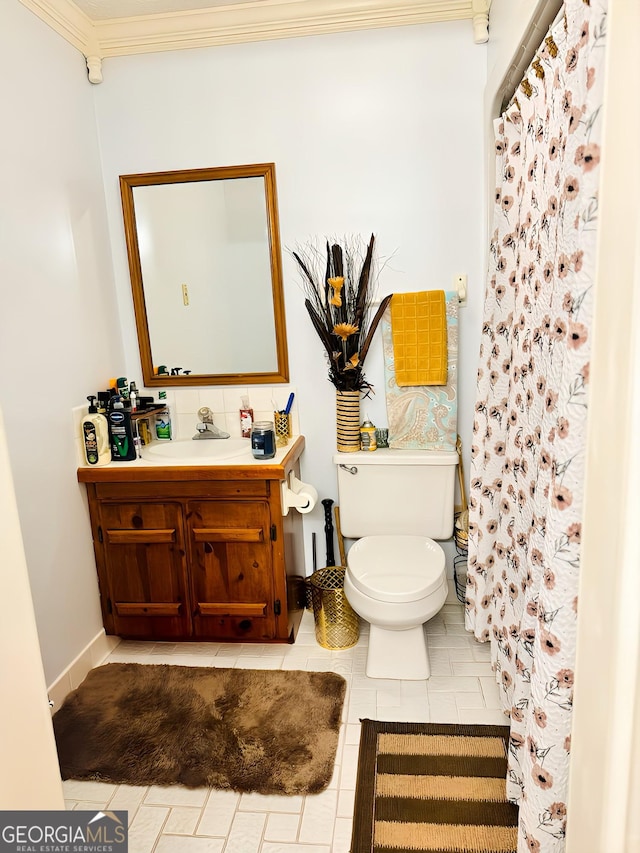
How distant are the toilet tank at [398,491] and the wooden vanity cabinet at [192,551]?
0.95 feet

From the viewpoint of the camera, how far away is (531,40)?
165 centimetres

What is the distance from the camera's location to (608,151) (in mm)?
864

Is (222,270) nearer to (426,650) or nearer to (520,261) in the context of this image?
(520,261)

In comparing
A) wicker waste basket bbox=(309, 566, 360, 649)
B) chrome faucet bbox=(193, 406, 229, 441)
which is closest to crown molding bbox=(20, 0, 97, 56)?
chrome faucet bbox=(193, 406, 229, 441)

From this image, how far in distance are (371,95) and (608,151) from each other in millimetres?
1833

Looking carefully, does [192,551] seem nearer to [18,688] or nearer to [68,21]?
[18,688]

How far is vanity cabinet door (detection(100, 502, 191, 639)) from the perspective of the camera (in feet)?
7.72

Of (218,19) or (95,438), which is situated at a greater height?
(218,19)

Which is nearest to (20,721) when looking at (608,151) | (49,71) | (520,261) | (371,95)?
(608,151)

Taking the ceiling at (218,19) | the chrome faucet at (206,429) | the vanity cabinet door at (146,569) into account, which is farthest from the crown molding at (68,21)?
the vanity cabinet door at (146,569)

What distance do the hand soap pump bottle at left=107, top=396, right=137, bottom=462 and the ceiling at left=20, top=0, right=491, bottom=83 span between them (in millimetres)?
1415

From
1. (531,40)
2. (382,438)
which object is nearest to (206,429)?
(382,438)

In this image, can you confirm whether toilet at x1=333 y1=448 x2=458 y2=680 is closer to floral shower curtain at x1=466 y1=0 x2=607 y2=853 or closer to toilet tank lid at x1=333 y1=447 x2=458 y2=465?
toilet tank lid at x1=333 y1=447 x2=458 y2=465

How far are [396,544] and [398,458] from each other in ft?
1.16
